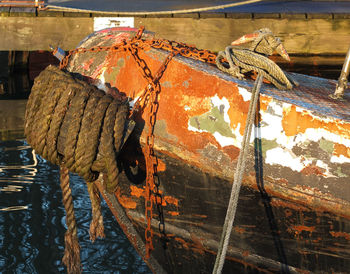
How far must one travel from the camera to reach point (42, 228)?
3828mm

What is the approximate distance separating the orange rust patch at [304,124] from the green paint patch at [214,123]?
232mm

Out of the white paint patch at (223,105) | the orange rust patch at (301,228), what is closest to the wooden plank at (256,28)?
the white paint patch at (223,105)

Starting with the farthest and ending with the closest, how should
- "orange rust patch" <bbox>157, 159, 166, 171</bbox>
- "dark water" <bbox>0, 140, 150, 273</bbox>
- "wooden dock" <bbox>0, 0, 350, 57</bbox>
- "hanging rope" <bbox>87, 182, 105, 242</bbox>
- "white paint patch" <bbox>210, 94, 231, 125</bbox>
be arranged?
"wooden dock" <bbox>0, 0, 350, 57</bbox>
"dark water" <bbox>0, 140, 150, 273</bbox>
"hanging rope" <bbox>87, 182, 105, 242</bbox>
"orange rust patch" <bbox>157, 159, 166, 171</bbox>
"white paint patch" <bbox>210, 94, 231, 125</bbox>

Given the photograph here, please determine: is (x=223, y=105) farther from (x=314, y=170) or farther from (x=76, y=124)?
(x=76, y=124)

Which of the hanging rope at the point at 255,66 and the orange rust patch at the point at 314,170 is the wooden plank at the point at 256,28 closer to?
the hanging rope at the point at 255,66

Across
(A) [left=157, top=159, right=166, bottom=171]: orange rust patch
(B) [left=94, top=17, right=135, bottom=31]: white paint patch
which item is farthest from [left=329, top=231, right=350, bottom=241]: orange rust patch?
(B) [left=94, top=17, right=135, bottom=31]: white paint patch

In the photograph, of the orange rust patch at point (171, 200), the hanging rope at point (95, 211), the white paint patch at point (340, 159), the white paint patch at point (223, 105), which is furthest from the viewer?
the hanging rope at point (95, 211)

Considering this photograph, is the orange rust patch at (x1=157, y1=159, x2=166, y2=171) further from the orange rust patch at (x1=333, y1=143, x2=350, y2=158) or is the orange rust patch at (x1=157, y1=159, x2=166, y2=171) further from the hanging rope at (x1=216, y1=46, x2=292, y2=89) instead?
the orange rust patch at (x1=333, y1=143, x2=350, y2=158)

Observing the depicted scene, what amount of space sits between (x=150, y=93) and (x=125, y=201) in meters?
0.63

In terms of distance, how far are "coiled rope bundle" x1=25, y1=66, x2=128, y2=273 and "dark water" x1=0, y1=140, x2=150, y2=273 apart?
1.20 meters

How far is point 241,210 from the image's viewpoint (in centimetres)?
239

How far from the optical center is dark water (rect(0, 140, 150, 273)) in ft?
11.2

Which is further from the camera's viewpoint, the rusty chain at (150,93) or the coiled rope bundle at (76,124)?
the rusty chain at (150,93)

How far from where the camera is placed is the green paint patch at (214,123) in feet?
7.45
